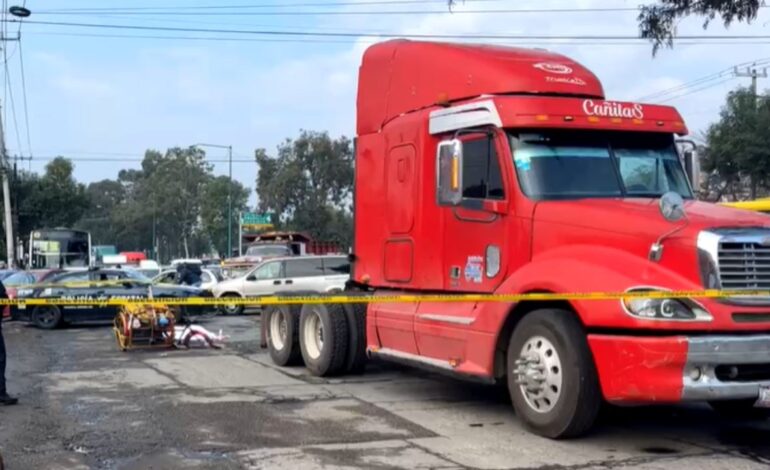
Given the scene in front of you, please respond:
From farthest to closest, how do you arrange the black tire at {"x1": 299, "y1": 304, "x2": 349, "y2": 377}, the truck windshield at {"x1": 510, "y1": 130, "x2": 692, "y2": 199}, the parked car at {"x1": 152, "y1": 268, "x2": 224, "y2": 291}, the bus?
the bus, the parked car at {"x1": 152, "y1": 268, "x2": 224, "y2": 291}, the black tire at {"x1": 299, "y1": 304, "x2": 349, "y2": 377}, the truck windshield at {"x1": 510, "y1": 130, "x2": 692, "y2": 199}

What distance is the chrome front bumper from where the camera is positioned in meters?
7.23

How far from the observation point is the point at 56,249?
44000 mm

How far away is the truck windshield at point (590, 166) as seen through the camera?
8.84 metres

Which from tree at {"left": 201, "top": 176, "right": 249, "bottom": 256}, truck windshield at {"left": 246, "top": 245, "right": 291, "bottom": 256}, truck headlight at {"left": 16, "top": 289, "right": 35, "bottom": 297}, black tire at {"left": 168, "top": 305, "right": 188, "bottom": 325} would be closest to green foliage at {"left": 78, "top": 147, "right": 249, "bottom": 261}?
tree at {"left": 201, "top": 176, "right": 249, "bottom": 256}

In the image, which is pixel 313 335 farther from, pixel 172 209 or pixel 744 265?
pixel 172 209

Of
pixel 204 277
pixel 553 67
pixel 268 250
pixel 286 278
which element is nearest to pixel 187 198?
pixel 268 250

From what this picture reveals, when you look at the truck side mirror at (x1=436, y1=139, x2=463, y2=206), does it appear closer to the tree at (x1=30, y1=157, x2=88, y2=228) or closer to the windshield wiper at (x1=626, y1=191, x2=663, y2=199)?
the windshield wiper at (x1=626, y1=191, x2=663, y2=199)

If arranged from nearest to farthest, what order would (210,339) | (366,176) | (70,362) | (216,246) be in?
(366,176), (70,362), (210,339), (216,246)

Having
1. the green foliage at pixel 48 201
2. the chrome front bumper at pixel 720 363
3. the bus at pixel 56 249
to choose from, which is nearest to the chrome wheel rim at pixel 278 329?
the chrome front bumper at pixel 720 363

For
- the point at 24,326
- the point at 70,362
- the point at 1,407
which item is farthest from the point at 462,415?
the point at 24,326

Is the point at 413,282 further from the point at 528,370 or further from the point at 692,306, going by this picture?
the point at 692,306

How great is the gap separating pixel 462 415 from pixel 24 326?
1557 cm

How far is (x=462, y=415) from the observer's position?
31.6 feet

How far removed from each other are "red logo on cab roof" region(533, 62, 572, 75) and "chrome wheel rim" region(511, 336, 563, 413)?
2975 millimetres
